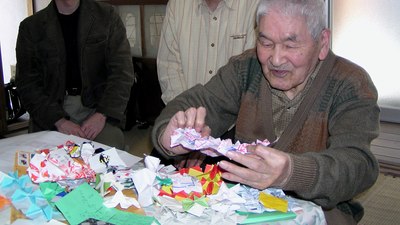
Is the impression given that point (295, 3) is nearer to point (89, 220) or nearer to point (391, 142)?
point (89, 220)

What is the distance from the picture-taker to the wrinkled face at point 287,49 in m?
1.27

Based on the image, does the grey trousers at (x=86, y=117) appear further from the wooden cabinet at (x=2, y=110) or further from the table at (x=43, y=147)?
the wooden cabinet at (x=2, y=110)

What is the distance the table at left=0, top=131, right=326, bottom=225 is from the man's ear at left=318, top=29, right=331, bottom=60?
0.51 metres

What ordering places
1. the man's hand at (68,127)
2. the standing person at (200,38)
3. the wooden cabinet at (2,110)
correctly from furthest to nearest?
the wooden cabinet at (2,110)
the man's hand at (68,127)
the standing person at (200,38)

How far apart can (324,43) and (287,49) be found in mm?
153

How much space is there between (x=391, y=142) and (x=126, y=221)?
294cm

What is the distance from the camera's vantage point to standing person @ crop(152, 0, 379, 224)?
1043 mm

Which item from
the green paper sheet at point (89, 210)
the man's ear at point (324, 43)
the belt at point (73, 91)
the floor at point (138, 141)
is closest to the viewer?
the green paper sheet at point (89, 210)

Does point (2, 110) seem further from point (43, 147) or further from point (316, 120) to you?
point (316, 120)

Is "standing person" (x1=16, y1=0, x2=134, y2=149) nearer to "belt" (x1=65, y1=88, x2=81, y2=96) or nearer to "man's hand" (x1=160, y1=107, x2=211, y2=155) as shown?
"belt" (x1=65, y1=88, x2=81, y2=96)

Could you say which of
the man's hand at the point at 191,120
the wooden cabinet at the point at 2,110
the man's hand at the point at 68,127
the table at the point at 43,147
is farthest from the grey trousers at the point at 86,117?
the wooden cabinet at the point at 2,110

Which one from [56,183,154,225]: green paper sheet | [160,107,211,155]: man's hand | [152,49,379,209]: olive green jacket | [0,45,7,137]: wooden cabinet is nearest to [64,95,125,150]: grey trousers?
[152,49,379,209]: olive green jacket

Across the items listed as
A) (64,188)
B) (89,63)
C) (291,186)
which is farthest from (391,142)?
(64,188)

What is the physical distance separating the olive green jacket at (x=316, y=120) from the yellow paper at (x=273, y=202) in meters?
0.04
